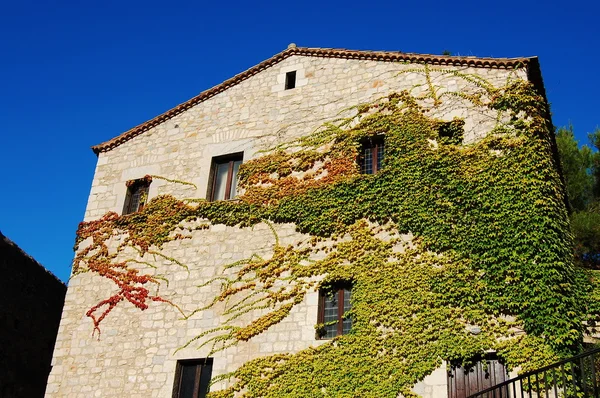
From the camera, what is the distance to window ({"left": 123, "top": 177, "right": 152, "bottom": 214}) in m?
15.8

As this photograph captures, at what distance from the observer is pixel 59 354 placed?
14.1 m

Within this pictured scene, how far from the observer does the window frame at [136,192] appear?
620 inches

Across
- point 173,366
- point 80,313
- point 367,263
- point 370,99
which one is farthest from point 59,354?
point 370,99

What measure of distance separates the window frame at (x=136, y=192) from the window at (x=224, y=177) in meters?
1.81

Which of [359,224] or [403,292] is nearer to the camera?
[403,292]

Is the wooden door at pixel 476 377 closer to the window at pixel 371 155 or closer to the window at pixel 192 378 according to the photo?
the window at pixel 371 155

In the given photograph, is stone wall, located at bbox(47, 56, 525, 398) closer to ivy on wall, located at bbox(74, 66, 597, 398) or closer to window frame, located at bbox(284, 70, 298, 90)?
window frame, located at bbox(284, 70, 298, 90)

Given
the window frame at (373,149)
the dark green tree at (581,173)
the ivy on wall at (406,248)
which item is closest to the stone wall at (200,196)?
the ivy on wall at (406,248)

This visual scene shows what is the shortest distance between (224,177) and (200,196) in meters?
0.78

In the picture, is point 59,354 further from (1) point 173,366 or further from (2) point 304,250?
(2) point 304,250

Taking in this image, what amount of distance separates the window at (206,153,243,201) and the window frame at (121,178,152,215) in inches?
71.2

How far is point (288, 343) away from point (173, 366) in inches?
102

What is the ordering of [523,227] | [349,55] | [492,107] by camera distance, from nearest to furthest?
[523,227]
[492,107]
[349,55]

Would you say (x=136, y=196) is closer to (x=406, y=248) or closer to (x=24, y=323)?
(x=24, y=323)
